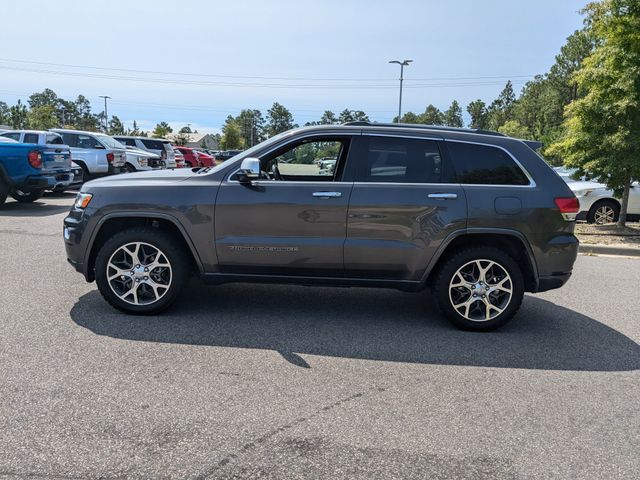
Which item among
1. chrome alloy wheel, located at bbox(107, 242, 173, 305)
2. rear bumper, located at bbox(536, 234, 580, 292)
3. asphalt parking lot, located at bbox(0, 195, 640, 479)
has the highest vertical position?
rear bumper, located at bbox(536, 234, 580, 292)

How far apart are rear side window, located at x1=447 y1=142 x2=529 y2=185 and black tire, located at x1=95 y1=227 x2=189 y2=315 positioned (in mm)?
2640

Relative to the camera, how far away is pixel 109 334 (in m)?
4.39

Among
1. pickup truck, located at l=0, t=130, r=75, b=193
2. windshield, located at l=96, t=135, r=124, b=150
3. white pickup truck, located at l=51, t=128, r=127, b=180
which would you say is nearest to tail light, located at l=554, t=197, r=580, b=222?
pickup truck, located at l=0, t=130, r=75, b=193

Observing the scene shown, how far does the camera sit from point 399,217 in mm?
4641

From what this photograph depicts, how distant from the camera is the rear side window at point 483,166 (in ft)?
15.6

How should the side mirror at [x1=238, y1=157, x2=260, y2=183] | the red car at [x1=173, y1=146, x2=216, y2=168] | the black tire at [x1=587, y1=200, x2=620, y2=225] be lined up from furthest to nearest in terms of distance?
the red car at [x1=173, y1=146, x2=216, y2=168] → the black tire at [x1=587, y1=200, x2=620, y2=225] → the side mirror at [x1=238, y1=157, x2=260, y2=183]

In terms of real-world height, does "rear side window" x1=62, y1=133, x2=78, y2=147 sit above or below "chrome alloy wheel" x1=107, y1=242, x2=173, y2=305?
above

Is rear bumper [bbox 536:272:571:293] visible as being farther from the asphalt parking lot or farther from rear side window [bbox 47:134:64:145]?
rear side window [bbox 47:134:64:145]

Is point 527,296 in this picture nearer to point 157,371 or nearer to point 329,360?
point 329,360

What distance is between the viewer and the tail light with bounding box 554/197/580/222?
15.4 ft

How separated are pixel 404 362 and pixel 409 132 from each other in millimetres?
2106

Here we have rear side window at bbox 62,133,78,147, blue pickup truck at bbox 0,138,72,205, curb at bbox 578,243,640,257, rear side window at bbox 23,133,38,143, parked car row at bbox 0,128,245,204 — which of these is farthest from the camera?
rear side window at bbox 62,133,78,147

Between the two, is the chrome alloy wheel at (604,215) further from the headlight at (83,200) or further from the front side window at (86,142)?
the front side window at (86,142)

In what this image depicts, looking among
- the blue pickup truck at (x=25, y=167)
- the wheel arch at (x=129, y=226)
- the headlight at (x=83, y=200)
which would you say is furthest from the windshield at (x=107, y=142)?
the wheel arch at (x=129, y=226)
